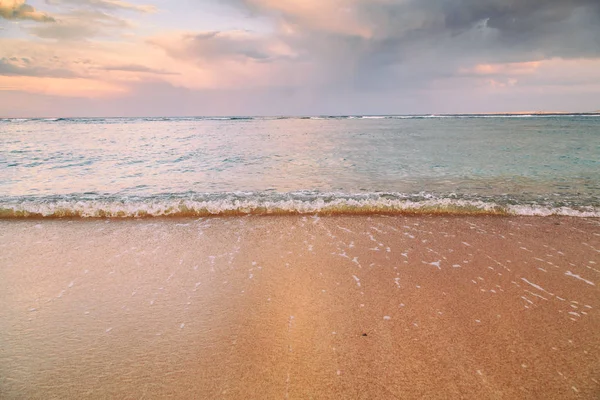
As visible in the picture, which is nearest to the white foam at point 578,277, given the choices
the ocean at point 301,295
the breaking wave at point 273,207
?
the ocean at point 301,295

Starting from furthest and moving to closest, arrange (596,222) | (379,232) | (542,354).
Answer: (596,222)
(379,232)
(542,354)

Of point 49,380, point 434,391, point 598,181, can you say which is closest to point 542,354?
point 434,391

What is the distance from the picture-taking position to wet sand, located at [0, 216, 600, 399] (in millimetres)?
2480

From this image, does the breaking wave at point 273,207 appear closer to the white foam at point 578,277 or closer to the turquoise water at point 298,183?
the turquoise water at point 298,183

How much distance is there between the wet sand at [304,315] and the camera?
2480mm

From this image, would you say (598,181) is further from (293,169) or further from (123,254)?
(123,254)

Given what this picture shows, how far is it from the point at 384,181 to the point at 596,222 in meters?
5.36

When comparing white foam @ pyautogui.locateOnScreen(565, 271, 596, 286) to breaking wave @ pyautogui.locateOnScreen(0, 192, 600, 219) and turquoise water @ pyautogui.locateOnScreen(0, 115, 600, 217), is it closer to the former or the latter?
breaking wave @ pyautogui.locateOnScreen(0, 192, 600, 219)

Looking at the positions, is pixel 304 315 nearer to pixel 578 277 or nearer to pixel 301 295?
pixel 301 295

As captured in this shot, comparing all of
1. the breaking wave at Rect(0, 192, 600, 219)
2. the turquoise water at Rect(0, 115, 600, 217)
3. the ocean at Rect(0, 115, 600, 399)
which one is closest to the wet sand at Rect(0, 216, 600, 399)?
the ocean at Rect(0, 115, 600, 399)

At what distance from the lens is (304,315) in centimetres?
336

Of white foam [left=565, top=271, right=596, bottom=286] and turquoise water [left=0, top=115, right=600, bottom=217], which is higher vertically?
turquoise water [left=0, top=115, right=600, bottom=217]

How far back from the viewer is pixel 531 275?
4215 mm

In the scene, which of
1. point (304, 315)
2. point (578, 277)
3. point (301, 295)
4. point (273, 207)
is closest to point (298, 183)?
point (273, 207)
